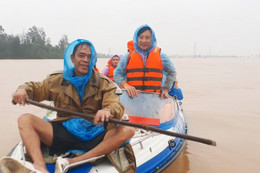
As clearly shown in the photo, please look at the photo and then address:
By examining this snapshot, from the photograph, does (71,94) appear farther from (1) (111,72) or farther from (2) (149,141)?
(1) (111,72)

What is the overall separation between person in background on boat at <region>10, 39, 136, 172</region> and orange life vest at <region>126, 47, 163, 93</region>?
1.64 meters

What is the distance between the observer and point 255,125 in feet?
20.6

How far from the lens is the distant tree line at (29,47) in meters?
43.2

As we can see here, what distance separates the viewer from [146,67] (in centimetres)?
429

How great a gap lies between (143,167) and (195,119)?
450 centimetres

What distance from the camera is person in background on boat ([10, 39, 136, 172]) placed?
92.8 inches

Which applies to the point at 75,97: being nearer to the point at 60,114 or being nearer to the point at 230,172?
the point at 60,114

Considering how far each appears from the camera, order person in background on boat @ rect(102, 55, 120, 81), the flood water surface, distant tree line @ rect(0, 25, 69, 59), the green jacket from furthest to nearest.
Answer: distant tree line @ rect(0, 25, 69, 59), person in background on boat @ rect(102, 55, 120, 81), the flood water surface, the green jacket

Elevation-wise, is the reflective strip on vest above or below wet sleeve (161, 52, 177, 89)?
below

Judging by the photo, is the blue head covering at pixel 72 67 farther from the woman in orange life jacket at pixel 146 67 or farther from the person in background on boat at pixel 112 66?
the person in background on boat at pixel 112 66

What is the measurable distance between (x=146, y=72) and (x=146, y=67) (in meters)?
0.08

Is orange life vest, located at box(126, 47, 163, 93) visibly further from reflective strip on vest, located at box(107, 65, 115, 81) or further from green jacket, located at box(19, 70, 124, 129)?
reflective strip on vest, located at box(107, 65, 115, 81)

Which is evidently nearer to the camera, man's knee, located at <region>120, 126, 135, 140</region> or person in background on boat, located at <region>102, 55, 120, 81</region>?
man's knee, located at <region>120, 126, 135, 140</region>

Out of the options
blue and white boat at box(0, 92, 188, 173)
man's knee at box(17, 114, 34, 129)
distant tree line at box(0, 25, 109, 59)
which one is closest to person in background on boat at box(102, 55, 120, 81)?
blue and white boat at box(0, 92, 188, 173)
